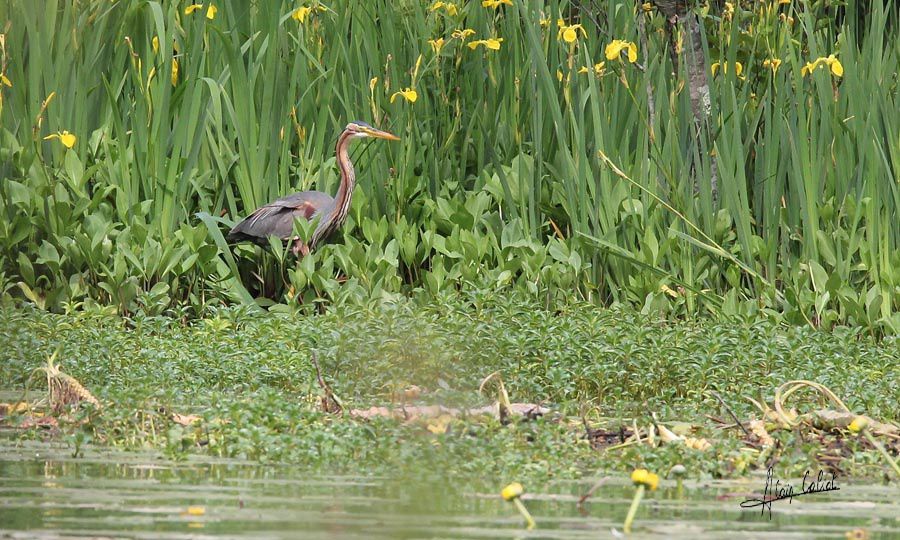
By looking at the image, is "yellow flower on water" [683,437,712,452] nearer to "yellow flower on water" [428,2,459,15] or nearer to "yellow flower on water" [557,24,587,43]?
"yellow flower on water" [557,24,587,43]

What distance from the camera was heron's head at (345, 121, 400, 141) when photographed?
282 inches

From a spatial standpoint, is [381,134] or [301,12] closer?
[381,134]

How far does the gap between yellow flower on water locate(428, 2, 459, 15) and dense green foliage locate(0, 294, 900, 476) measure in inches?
80.9

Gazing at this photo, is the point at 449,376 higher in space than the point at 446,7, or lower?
lower

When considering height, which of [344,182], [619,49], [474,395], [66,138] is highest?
[619,49]

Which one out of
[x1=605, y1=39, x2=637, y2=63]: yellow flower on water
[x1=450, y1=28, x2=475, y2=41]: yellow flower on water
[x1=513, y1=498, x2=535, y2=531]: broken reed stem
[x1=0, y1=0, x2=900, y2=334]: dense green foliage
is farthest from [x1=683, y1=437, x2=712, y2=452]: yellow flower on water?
[x1=450, y1=28, x2=475, y2=41]: yellow flower on water

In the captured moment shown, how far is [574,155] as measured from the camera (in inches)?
283

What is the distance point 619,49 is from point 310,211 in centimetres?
166

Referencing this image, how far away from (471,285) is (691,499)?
3.00m
